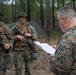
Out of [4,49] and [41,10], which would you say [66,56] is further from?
[41,10]

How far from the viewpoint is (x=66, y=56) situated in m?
2.96

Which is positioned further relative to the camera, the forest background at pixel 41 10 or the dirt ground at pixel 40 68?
the forest background at pixel 41 10

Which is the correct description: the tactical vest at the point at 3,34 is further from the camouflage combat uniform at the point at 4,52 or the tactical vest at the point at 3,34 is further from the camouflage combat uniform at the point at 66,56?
the camouflage combat uniform at the point at 66,56

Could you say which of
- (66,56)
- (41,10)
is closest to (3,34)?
(66,56)

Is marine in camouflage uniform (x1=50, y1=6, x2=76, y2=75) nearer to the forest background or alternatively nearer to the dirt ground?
the dirt ground

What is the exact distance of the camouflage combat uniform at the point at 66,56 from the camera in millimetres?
2949

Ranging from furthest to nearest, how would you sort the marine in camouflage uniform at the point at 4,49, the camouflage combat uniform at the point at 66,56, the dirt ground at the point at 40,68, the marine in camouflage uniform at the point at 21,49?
the dirt ground at the point at 40,68 < the marine in camouflage uniform at the point at 21,49 < the marine in camouflage uniform at the point at 4,49 < the camouflage combat uniform at the point at 66,56

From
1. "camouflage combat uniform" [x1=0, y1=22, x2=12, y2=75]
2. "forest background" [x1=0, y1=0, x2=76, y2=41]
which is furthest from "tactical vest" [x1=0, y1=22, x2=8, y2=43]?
"forest background" [x1=0, y1=0, x2=76, y2=41]

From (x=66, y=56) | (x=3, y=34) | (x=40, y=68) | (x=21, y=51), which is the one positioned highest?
(x=66, y=56)

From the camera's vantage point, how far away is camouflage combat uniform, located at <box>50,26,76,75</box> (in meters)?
2.95

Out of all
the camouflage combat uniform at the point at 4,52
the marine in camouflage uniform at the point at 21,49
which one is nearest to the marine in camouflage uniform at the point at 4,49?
the camouflage combat uniform at the point at 4,52

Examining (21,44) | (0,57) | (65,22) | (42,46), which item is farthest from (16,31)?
(65,22)

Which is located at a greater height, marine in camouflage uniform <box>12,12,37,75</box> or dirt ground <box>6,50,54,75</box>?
marine in camouflage uniform <box>12,12,37,75</box>

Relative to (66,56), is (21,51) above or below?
below
